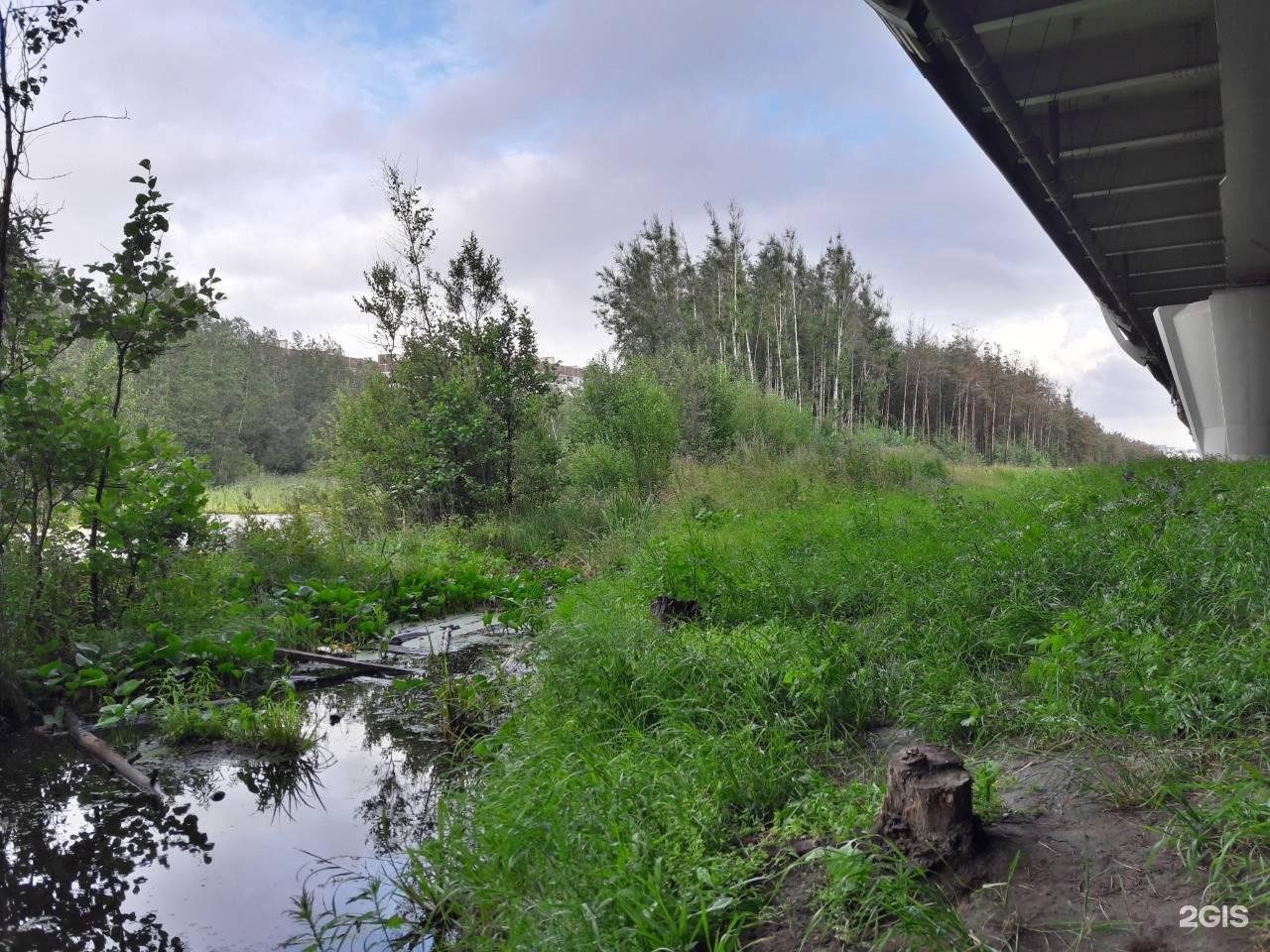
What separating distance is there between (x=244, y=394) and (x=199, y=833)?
32.9m

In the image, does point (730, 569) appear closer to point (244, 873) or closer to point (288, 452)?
point (244, 873)

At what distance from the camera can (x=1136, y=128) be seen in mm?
12609

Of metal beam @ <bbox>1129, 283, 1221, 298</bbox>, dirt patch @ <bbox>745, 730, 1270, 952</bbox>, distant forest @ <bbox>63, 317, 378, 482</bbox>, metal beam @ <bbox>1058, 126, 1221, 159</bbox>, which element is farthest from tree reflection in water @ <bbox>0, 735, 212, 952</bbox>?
metal beam @ <bbox>1129, 283, 1221, 298</bbox>

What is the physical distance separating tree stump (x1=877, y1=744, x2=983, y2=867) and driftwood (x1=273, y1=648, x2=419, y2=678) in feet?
13.6

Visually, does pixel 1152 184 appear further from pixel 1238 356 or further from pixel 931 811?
pixel 931 811

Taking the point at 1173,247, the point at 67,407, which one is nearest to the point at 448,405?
the point at 67,407

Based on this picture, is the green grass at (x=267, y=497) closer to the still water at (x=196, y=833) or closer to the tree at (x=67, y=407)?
the tree at (x=67, y=407)

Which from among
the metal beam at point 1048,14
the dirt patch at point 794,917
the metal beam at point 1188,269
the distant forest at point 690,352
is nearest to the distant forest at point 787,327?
the distant forest at point 690,352

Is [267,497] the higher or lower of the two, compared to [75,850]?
higher

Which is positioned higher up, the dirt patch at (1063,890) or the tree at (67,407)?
the tree at (67,407)

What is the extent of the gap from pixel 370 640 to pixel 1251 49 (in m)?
11.3

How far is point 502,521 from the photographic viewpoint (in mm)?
12562

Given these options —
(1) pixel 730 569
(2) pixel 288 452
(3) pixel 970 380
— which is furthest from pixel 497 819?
(3) pixel 970 380

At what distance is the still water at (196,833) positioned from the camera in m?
2.97
